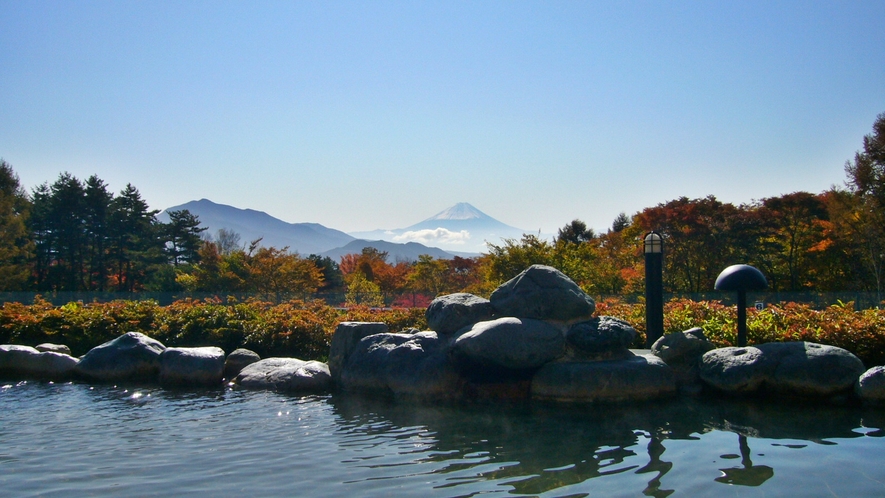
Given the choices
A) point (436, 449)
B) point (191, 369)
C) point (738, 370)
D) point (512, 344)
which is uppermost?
point (512, 344)

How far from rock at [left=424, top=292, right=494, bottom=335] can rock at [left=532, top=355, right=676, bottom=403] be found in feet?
5.59

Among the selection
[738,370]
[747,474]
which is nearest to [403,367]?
[738,370]

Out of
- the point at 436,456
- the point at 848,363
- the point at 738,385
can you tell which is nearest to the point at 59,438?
the point at 436,456

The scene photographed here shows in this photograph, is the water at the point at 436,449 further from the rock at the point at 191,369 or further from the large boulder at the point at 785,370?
the rock at the point at 191,369

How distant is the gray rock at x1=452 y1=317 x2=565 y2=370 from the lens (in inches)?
368

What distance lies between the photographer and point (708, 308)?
12.9 m

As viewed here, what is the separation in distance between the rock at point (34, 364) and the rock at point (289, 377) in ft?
12.4

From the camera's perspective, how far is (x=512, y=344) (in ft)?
30.7

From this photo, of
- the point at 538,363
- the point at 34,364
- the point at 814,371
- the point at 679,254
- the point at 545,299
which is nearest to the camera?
the point at 814,371

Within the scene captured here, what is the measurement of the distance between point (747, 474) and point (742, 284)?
4781 millimetres

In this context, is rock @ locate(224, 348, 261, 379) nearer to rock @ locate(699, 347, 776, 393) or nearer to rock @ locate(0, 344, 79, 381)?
rock @ locate(0, 344, 79, 381)

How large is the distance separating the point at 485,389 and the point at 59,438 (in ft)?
18.7

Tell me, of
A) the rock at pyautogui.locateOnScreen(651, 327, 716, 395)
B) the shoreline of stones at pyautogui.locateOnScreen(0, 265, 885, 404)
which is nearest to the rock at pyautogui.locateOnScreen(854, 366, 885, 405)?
the shoreline of stones at pyautogui.locateOnScreen(0, 265, 885, 404)

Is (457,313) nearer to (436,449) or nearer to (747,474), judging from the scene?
(436,449)
